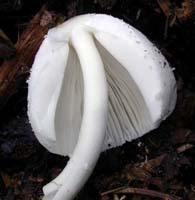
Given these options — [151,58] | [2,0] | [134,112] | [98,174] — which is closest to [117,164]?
[98,174]

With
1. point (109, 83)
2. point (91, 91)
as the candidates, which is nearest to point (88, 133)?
point (91, 91)

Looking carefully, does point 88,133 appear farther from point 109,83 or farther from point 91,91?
point 109,83

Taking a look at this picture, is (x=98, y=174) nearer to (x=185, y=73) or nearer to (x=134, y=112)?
(x=134, y=112)

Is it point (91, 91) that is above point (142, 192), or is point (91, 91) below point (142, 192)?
above

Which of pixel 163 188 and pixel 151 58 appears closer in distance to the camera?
pixel 151 58

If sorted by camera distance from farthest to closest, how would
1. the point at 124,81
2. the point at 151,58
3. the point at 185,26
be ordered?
the point at 185,26, the point at 124,81, the point at 151,58

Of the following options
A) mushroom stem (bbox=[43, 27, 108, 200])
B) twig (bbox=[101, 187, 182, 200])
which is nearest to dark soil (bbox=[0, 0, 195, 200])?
twig (bbox=[101, 187, 182, 200])
